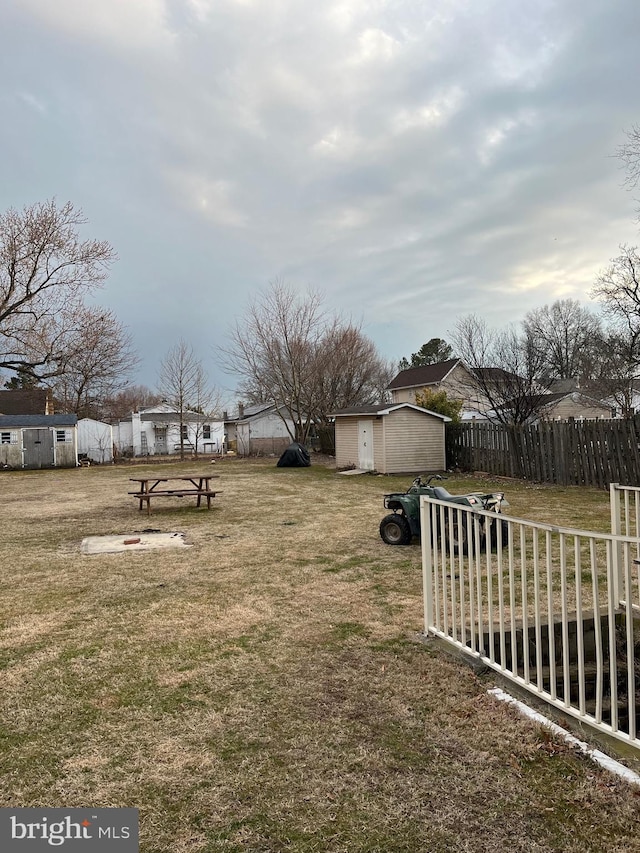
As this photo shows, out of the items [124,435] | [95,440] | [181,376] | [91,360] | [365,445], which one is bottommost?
[365,445]

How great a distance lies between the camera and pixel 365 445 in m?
18.2

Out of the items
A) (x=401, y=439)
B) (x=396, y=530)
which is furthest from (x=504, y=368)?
(x=396, y=530)

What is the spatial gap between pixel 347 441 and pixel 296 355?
7.99 m

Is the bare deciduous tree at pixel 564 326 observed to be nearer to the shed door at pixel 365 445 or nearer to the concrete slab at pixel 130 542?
the shed door at pixel 365 445

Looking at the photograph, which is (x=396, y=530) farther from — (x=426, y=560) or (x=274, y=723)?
(x=274, y=723)

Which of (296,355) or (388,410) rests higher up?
(296,355)

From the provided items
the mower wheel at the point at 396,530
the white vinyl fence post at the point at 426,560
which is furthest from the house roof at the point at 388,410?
the white vinyl fence post at the point at 426,560

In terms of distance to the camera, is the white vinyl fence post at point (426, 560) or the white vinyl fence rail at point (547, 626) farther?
the white vinyl fence post at point (426, 560)

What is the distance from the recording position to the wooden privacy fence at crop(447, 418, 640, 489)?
38.5 feet

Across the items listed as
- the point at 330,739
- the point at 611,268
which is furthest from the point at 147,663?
the point at 611,268

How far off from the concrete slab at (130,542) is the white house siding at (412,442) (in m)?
10.4

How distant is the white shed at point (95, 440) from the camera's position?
2998cm

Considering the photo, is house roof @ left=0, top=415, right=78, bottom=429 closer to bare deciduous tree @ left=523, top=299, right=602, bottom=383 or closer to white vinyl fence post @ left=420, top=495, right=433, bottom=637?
white vinyl fence post @ left=420, top=495, right=433, bottom=637

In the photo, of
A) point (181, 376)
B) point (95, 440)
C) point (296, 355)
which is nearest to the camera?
point (296, 355)
